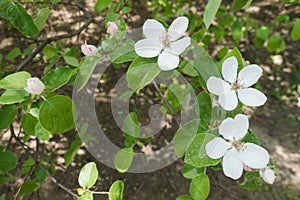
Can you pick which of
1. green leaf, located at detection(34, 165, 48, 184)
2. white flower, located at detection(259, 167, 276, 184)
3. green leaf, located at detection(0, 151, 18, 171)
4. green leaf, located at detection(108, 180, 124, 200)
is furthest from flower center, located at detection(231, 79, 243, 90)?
green leaf, located at detection(34, 165, 48, 184)

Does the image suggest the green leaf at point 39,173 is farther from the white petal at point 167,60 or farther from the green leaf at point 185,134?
the white petal at point 167,60

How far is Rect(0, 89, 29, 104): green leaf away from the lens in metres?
0.83

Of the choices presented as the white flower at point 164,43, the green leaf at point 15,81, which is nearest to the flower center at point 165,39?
the white flower at point 164,43

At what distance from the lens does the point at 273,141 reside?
2590mm

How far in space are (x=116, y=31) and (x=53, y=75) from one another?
193 millimetres

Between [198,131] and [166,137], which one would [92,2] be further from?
[198,131]

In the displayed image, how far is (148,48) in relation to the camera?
80 cm

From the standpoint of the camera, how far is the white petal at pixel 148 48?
780 mm

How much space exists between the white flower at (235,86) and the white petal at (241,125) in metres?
0.04

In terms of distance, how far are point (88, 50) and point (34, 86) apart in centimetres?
15

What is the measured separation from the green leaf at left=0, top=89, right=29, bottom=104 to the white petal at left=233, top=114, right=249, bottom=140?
0.50 m

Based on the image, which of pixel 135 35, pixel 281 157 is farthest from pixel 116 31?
pixel 281 157

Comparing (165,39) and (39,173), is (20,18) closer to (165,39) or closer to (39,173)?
(165,39)

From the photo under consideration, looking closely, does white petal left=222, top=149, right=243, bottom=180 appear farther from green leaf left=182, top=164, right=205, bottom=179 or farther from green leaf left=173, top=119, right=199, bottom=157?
green leaf left=182, top=164, right=205, bottom=179
